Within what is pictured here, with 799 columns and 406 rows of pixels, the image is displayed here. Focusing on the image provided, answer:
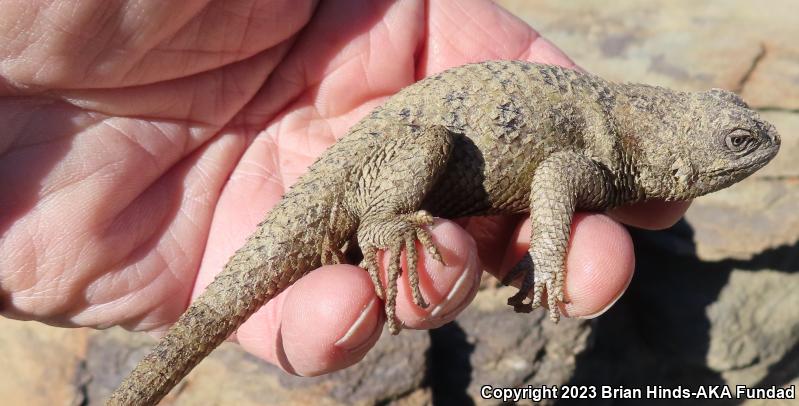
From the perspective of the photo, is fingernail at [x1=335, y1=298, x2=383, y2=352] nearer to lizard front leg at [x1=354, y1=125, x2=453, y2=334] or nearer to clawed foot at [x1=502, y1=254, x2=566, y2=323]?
lizard front leg at [x1=354, y1=125, x2=453, y2=334]

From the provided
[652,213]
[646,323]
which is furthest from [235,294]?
[646,323]

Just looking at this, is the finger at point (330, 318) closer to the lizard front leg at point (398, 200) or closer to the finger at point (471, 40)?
the lizard front leg at point (398, 200)

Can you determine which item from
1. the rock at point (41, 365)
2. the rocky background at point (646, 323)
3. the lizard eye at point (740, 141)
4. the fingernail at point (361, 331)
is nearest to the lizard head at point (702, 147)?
the lizard eye at point (740, 141)

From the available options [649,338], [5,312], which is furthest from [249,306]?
[649,338]

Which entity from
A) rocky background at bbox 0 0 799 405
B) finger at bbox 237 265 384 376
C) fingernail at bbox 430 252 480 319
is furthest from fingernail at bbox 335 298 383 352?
rocky background at bbox 0 0 799 405

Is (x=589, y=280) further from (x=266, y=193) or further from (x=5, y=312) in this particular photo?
(x=5, y=312)
